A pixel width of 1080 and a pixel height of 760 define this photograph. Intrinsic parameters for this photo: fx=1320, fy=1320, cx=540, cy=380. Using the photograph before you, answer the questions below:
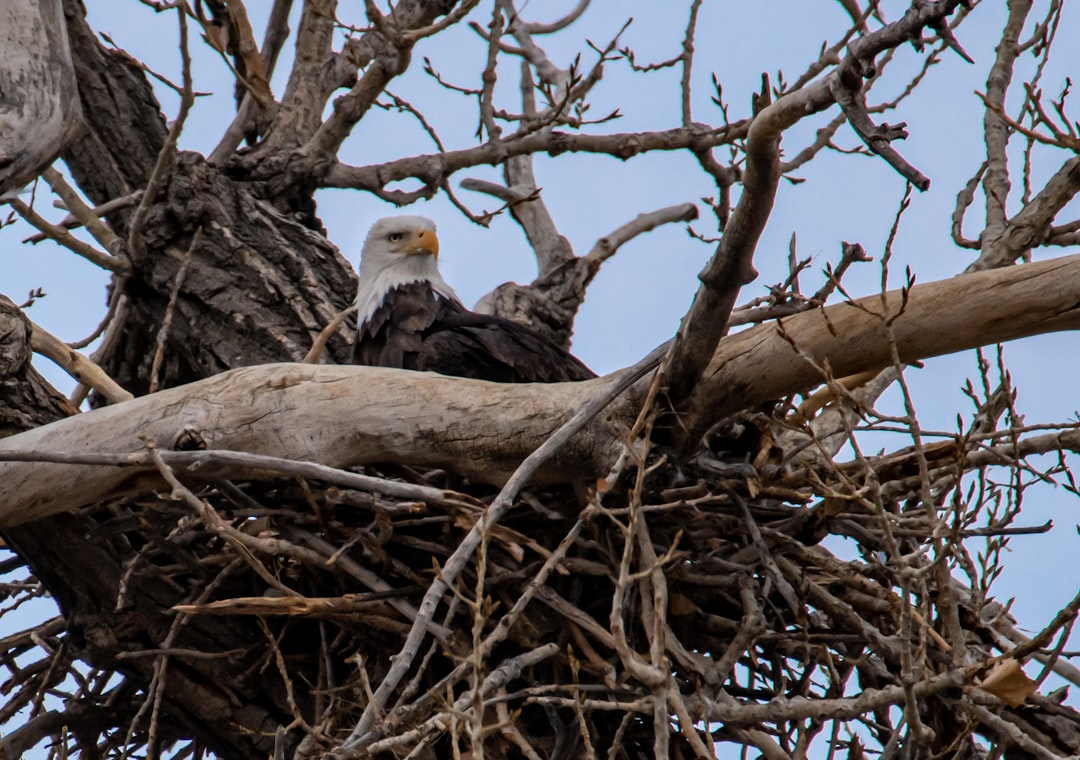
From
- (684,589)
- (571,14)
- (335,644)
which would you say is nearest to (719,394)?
(684,589)

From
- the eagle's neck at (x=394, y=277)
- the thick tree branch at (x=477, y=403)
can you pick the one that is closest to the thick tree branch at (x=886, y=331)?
the thick tree branch at (x=477, y=403)

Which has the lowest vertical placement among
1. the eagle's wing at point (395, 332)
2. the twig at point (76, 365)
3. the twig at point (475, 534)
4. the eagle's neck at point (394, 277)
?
the twig at point (475, 534)

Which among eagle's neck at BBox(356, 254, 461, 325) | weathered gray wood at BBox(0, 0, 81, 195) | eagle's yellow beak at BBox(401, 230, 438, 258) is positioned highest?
eagle's yellow beak at BBox(401, 230, 438, 258)

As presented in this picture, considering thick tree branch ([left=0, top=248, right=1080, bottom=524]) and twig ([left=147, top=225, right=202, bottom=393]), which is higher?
twig ([left=147, top=225, right=202, bottom=393])

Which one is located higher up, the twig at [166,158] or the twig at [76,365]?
the twig at [166,158]

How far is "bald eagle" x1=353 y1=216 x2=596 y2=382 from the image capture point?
488 cm

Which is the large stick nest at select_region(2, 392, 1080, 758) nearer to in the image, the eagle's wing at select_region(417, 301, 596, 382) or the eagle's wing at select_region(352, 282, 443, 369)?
the eagle's wing at select_region(417, 301, 596, 382)

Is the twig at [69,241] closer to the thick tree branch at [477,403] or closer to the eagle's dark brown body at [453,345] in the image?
the eagle's dark brown body at [453,345]

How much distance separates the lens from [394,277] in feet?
19.0

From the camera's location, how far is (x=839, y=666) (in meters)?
3.90

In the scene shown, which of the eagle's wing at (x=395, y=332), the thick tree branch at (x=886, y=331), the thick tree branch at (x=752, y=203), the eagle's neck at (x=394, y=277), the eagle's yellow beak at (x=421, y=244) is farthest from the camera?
the eagle's yellow beak at (x=421, y=244)

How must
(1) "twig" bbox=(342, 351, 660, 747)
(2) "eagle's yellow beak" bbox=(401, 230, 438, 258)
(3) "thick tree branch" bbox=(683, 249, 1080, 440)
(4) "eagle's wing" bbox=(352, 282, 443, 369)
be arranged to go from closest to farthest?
(1) "twig" bbox=(342, 351, 660, 747), (3) "thick tree branch" bbox=(683, 249, 1080, 440), (4) "eagle's wing" bbox=(352, 282, 443, 369), (2) "eagle's yellow beak" bbox=(401, 230, 438, 258)

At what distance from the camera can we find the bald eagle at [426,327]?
488 centimetres

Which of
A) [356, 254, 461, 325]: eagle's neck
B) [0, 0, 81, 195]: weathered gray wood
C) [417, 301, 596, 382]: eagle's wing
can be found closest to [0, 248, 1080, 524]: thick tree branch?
[0, 0, 81, 195]: weathered gray wood
